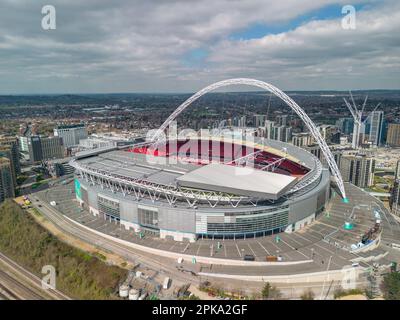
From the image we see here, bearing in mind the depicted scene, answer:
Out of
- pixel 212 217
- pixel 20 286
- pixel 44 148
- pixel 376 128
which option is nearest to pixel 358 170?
pixel 212 217

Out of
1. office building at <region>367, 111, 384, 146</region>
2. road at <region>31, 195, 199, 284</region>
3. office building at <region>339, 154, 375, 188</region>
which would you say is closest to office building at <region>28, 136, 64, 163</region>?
road at <region>31, 195, 199, 284</region>

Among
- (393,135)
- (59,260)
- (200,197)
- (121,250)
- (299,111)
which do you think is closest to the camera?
(59,260)

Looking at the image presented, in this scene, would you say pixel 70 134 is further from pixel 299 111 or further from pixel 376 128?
pixel 376 128

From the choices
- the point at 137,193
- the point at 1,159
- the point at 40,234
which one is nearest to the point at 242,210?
the point at 137,193

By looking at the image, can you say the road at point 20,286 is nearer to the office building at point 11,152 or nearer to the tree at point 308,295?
the tree at point 308,295

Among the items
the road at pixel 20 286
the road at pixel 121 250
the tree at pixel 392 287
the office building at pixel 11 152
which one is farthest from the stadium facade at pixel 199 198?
the office building at pixel 11 152

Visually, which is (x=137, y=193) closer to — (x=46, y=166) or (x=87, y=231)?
(x=87, y=231)
